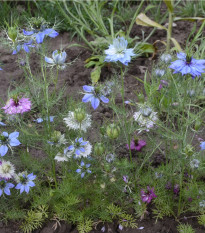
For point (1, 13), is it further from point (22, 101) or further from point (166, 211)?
point (166, 211)

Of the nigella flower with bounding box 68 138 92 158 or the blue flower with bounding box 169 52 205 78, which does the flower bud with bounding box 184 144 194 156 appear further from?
the nigella flower with bounding box 68 138 92 158

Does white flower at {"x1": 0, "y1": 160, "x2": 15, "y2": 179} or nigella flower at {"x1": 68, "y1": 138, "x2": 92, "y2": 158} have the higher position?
nigella flower at {"x1": 68, "y1": 138, "x2": 92, "y2": 158}

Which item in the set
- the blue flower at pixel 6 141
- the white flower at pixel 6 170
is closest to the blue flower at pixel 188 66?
the blue flower at pixel 6 141

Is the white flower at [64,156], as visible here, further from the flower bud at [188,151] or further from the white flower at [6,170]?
the flower bud at [188,151]

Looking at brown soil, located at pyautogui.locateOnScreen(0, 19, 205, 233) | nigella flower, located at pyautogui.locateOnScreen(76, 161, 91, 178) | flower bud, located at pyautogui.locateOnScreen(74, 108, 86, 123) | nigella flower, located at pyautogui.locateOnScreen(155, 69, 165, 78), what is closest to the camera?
flower bud, located at pyautogui.locateOnScreen(74, 108, 86, 123)

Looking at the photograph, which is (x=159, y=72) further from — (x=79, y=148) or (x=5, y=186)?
(x=5, y=186)

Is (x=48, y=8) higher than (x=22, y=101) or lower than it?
lower

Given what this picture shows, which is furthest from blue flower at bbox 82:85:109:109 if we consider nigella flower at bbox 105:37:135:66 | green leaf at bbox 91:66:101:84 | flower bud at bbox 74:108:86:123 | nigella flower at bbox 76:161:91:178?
green leaf at bbox 91:66:101:84

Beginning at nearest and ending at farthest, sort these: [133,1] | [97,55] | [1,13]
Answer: [97,55] → [1,13] → [133,1]

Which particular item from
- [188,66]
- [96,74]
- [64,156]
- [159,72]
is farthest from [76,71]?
[188,66]

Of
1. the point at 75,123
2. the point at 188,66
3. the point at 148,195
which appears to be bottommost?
the point at 148,195

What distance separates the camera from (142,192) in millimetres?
1762

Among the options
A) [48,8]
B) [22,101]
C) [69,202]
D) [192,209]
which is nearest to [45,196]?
[69,202]

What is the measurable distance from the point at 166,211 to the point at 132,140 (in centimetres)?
45
